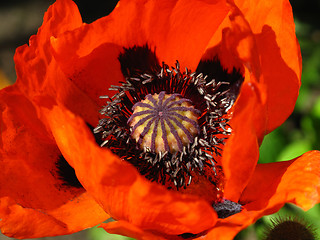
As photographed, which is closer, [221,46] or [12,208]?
[12,208]

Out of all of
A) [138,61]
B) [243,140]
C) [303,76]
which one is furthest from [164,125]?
[303,76]

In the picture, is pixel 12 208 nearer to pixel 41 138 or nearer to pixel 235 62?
pixel 41 138

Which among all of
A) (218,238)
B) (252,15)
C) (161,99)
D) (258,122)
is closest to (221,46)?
(252,15)

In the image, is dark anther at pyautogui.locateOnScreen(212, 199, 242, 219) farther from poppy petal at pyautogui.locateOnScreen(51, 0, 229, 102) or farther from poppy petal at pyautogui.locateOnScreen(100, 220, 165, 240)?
poppy petal at pyautogui.locateOnScreen(51, 0, 229, 102)

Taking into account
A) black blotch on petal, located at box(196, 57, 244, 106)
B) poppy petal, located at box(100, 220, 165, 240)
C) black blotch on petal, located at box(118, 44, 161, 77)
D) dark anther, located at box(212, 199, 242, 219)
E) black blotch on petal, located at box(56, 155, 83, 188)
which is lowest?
dark anther, located at box(212, 199, 242, 219)

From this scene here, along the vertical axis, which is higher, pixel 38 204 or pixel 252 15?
pixel 252 15

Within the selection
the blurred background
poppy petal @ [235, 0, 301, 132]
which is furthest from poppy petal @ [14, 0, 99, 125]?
the blurred background
